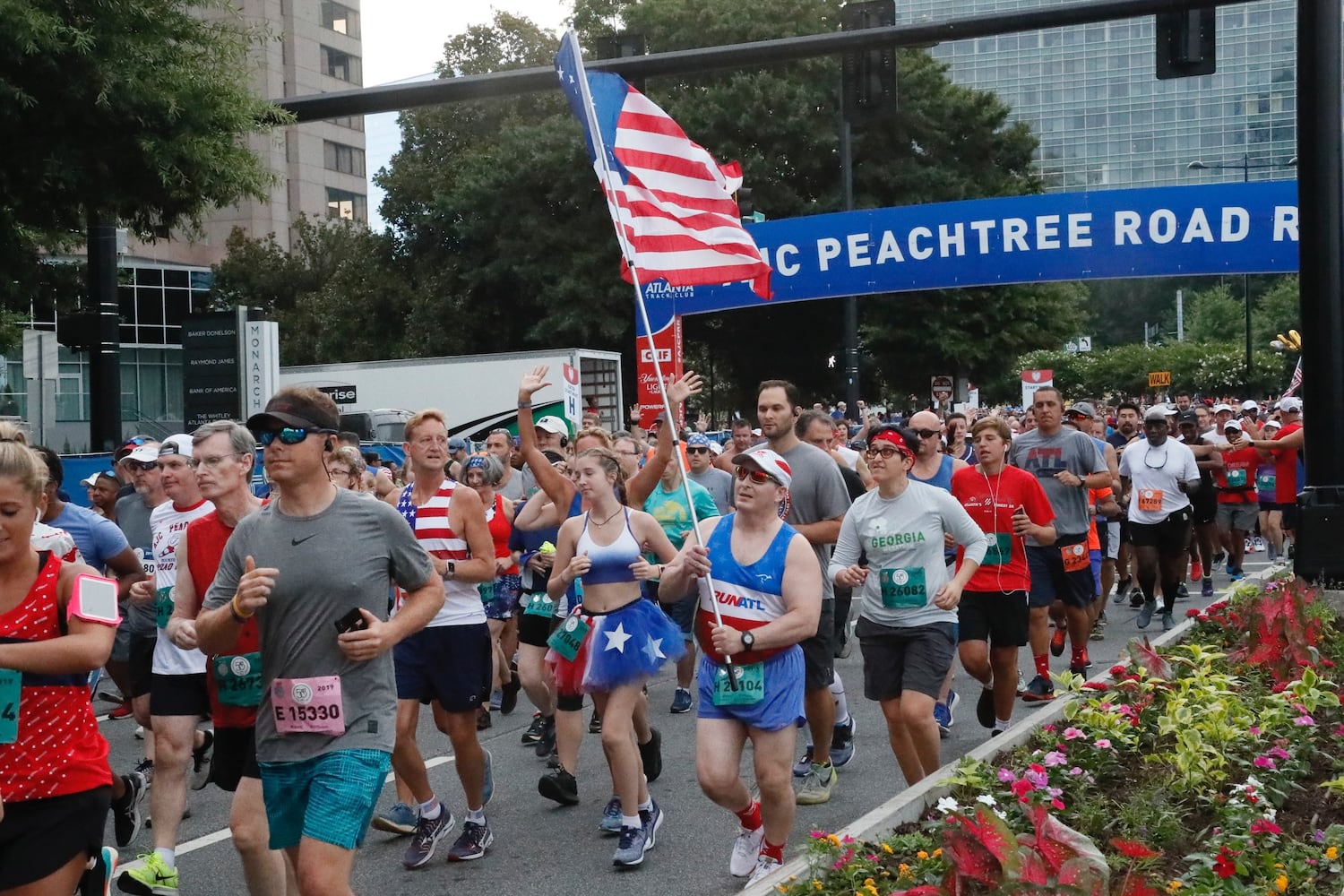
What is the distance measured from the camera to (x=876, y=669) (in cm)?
717

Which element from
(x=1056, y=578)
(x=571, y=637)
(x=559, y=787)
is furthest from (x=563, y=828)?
(x=1056, y=578)

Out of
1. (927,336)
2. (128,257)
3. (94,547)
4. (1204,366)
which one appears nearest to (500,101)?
(927,336)

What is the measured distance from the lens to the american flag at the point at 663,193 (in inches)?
299

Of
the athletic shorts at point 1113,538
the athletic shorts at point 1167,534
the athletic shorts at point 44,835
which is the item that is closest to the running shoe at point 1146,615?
the athletic shorts at point 1167,534

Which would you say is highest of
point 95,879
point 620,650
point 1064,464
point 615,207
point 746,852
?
point 615,207

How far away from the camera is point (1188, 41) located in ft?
38.4

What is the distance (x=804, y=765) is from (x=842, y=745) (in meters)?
0.47

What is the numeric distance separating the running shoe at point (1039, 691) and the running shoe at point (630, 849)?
13.9 feet

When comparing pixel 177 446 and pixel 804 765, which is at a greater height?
pixel 177 446

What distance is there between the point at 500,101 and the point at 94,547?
3768 centimetres

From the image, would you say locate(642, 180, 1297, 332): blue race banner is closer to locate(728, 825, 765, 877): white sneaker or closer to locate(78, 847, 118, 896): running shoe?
locate(728, 825, 765, 877): white sneaker

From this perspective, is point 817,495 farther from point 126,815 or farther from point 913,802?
point 126,815

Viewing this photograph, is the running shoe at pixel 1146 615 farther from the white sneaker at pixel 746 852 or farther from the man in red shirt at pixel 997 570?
the white sneaker at pixel 746 852

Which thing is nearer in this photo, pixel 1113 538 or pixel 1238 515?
pixel 1113 538
